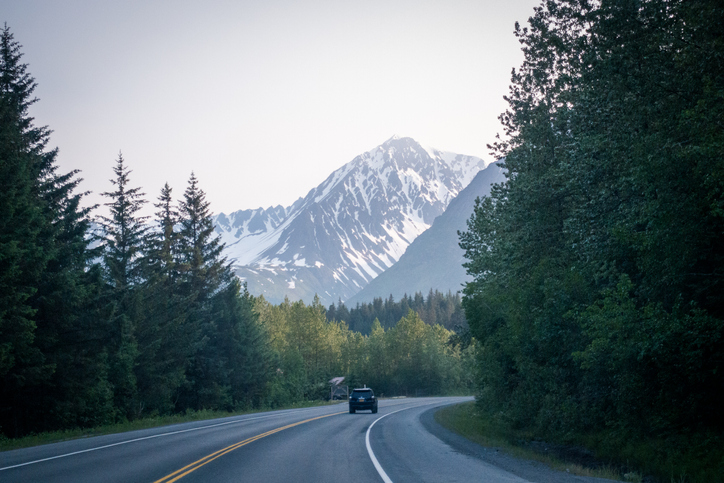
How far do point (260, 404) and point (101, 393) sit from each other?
31361mm

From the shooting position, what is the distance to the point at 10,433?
2347cm

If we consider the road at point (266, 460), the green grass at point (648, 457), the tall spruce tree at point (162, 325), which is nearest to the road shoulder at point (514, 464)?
the road at point (266, 460)

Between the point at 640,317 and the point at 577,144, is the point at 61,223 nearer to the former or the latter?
the point at 577,144

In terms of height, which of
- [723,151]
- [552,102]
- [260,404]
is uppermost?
[552,102]

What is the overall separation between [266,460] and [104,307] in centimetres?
1749

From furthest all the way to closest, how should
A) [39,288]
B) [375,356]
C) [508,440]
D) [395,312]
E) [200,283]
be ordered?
1. [395,312]
2. [375,356]
3. [200,283]
4. [39,288]
5. [508,440]

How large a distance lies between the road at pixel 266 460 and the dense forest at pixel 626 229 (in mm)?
3640

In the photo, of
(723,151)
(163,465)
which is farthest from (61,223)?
(723,151)

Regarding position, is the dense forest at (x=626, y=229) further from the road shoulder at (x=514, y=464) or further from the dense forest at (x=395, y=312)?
the dense forest at (x=395, y=312)

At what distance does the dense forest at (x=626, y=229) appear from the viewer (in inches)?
465

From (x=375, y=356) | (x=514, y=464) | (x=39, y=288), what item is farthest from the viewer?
(x=375, y=356)

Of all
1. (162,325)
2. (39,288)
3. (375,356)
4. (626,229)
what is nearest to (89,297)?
(39,288)

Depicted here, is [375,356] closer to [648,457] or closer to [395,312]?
Result: [395,312]

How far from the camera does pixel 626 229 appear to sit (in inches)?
538
